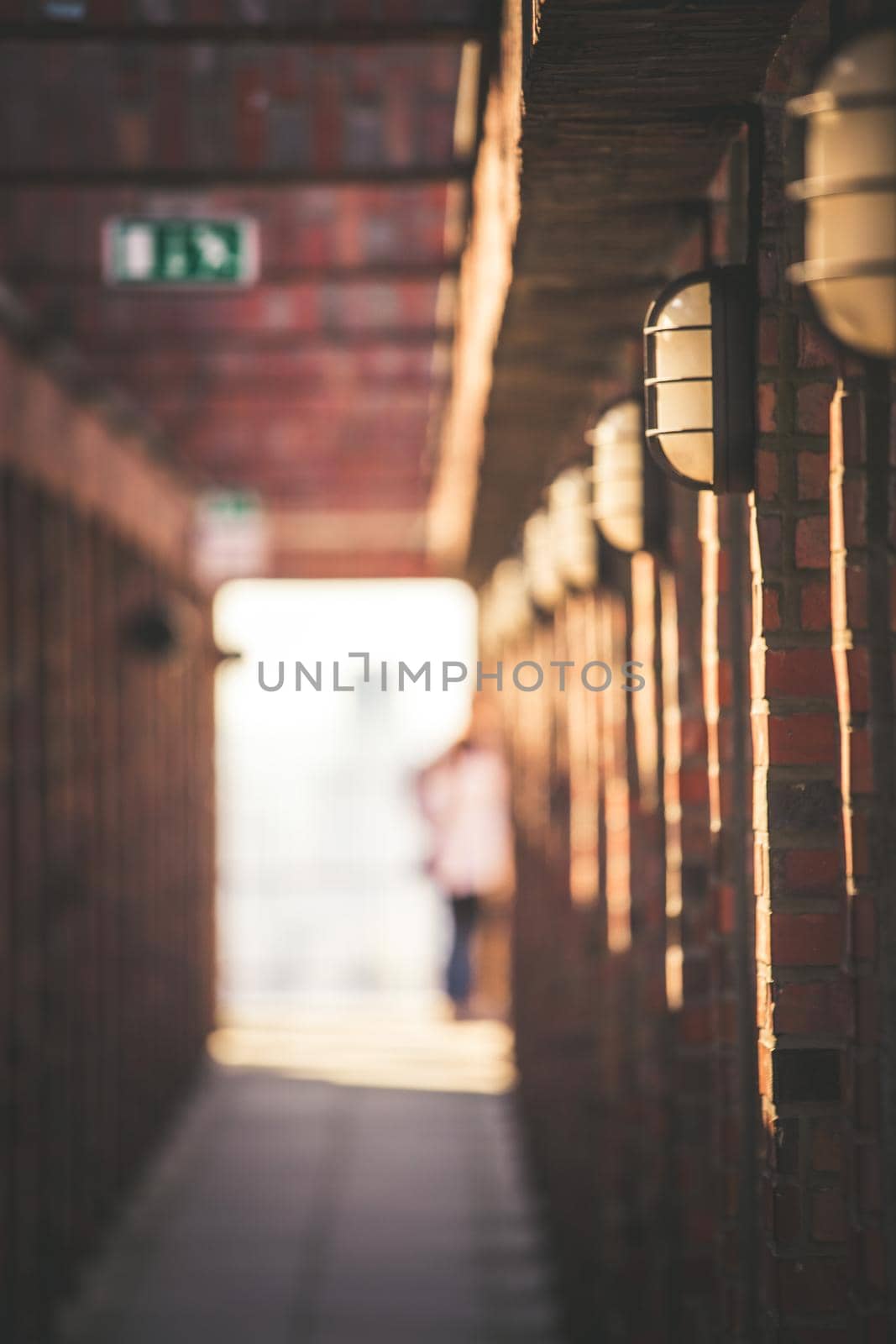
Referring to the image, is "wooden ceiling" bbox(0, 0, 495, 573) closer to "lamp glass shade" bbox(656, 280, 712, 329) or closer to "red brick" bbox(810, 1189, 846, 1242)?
"lamp glass shade" bbox(656, 280, 712, 329)

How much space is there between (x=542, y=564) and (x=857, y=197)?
4511 mm

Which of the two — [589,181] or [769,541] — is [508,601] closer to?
[589,181]

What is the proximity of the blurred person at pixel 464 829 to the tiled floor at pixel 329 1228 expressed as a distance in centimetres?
105

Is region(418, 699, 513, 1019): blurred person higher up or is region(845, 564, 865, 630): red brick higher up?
region(845, 564, 865, 630): red brick

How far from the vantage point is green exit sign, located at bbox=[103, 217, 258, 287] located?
545 cm

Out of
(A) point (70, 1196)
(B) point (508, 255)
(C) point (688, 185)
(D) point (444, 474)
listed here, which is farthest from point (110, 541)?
(C) point (688, 185)

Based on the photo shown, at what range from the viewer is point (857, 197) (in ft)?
6.10

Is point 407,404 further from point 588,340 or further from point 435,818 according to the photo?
point 588,340

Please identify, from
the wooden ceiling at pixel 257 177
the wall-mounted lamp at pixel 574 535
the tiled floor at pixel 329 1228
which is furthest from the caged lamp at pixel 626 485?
the tiled floor at pixel 329 1228

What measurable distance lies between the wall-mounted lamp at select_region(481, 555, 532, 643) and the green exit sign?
92.2 inches

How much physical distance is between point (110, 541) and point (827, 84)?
660 cm

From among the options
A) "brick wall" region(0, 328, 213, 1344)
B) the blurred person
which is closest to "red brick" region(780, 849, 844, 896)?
"brick wall" region(0, 328, 213, 1344)

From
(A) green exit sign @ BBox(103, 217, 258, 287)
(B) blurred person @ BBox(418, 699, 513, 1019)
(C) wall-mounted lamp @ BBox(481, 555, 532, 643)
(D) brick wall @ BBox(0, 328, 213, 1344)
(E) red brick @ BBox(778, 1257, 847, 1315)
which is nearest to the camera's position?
(E) red brick @ BBox(778, 1257, 847, 1315)

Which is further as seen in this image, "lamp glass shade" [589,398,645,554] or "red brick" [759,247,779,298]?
"lamp glass shade" [589,398,645,554]
